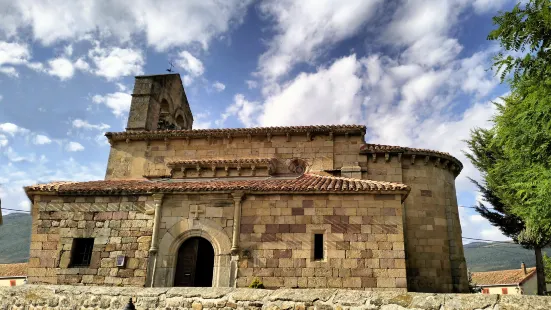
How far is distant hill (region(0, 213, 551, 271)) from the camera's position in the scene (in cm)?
10444

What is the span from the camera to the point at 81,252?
11852 millimetres

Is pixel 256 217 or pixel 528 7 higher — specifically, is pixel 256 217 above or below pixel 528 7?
below

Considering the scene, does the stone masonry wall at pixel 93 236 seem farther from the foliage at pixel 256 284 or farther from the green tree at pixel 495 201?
the green tree at pixel 495 201

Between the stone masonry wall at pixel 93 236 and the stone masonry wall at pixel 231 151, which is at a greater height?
the stone masonry wall at pixel 231 151

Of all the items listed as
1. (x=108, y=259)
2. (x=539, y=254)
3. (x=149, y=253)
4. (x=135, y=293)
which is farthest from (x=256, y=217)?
(x=539, y=254)

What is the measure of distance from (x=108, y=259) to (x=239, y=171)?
5265 mm

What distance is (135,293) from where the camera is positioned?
584 centimetres

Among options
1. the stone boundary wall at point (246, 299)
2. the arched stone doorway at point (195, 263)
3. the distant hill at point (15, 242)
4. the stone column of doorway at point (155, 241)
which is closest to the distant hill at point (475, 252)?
the distant hill at point (15, 242)

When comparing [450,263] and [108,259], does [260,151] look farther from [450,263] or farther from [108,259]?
[450,263]

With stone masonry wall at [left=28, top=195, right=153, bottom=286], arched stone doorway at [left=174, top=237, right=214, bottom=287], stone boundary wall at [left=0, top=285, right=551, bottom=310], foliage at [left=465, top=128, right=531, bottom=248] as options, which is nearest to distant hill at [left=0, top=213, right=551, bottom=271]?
foliage at [left=465, top=128, right=531, bottom=248]

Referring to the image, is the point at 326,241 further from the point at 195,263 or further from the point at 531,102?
the point at 531,102

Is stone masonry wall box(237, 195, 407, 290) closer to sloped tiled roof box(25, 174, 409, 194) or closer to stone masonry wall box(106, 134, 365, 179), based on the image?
sloped tiled roof box(25, 174, 409, 194)

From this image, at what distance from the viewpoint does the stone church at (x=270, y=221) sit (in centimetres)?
1059

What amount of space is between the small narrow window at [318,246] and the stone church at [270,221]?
0.03m
